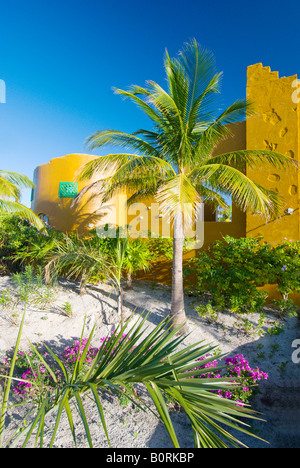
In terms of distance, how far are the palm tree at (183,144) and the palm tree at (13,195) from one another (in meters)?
2.70

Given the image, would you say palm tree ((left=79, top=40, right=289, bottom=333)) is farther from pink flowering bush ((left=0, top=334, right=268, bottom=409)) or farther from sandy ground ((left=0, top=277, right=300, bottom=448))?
pink flowering bush ((left=0, top=334, right=268, bottom=409))

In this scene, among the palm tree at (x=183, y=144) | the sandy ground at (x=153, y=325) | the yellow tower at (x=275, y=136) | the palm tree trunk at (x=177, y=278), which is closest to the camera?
the sandy ground at (x=153, y=325)

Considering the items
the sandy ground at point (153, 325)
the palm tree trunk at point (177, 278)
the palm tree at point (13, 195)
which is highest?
the palm tree at point (13, 195)

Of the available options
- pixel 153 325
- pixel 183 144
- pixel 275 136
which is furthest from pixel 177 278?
pixel 275 136

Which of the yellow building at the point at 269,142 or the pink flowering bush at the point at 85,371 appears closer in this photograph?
the pink flowering bush at the point at 85,371

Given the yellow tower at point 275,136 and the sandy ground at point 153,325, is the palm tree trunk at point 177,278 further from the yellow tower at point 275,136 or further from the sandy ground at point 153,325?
the yellow tower at point 275,136

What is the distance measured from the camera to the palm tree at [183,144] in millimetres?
5249

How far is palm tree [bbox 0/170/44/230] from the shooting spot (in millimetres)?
7294

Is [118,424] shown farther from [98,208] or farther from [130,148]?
[98,208]

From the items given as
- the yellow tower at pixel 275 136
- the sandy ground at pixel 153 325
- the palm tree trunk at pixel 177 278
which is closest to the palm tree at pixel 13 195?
the sandy ground at pixel 153 325

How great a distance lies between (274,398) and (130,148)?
549 cm

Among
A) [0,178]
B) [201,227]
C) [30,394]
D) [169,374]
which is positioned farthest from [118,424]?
[0,178]

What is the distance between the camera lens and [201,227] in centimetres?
823

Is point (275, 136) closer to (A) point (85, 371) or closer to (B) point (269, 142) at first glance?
(B) point (269, 142)
